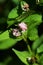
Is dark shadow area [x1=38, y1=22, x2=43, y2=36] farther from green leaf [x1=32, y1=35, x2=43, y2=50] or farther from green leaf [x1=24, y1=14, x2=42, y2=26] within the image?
green leaf [x1=24, y1=14, x2=42, y2=26]

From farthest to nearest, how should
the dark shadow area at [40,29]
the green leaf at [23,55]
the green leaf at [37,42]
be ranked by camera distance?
the dark shadow area at [40,29] < the green leaf at [37,42] < the green leaf at [23,55]

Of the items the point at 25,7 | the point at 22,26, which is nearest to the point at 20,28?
the point at 22,26

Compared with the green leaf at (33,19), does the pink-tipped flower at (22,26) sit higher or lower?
lower

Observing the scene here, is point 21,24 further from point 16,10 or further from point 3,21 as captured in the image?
point 3,21

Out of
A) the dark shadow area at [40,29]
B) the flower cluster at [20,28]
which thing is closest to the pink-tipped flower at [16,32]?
the flower cluster at [20,28]

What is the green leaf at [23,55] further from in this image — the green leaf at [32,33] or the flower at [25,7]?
the flower at [25,7]

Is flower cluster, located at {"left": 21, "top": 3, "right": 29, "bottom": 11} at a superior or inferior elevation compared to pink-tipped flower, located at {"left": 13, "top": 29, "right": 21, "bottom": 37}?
superior

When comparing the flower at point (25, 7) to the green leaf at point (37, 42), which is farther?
the green leaf at point (37, 42)

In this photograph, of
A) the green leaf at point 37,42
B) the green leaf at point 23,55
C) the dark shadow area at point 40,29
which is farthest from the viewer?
the dark shadow area at point 40,29

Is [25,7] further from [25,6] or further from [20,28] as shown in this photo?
[20,28]

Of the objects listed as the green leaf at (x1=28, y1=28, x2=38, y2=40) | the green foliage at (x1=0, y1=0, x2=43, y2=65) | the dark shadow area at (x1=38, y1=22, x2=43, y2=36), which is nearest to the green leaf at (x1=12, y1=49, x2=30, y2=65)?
the green foliage at (x1=0, y1=0, x2=43, y2=65)

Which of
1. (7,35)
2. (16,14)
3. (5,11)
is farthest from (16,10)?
(5,11)
